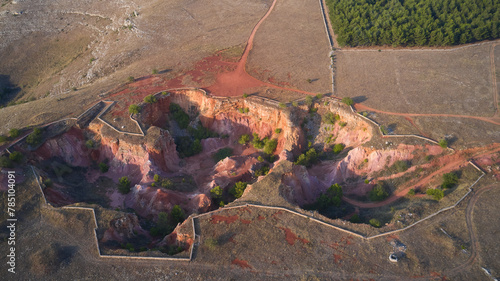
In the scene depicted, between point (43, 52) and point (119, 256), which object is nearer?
point (119, 256)

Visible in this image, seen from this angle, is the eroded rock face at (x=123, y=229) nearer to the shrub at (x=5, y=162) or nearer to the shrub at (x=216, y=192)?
the shrub at (x=216, y=192)

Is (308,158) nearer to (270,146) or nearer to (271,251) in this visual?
(270,146)

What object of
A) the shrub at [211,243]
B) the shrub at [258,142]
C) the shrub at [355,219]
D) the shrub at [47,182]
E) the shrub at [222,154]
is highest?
the shrub at [47,182]

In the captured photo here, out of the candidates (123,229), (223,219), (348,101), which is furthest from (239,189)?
(348,101)

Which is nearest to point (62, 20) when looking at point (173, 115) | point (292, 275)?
point (173, 115)

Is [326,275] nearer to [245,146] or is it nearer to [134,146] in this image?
[245,146]

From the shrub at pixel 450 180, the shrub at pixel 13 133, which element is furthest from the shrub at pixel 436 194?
the shrub at pixel 13 133
